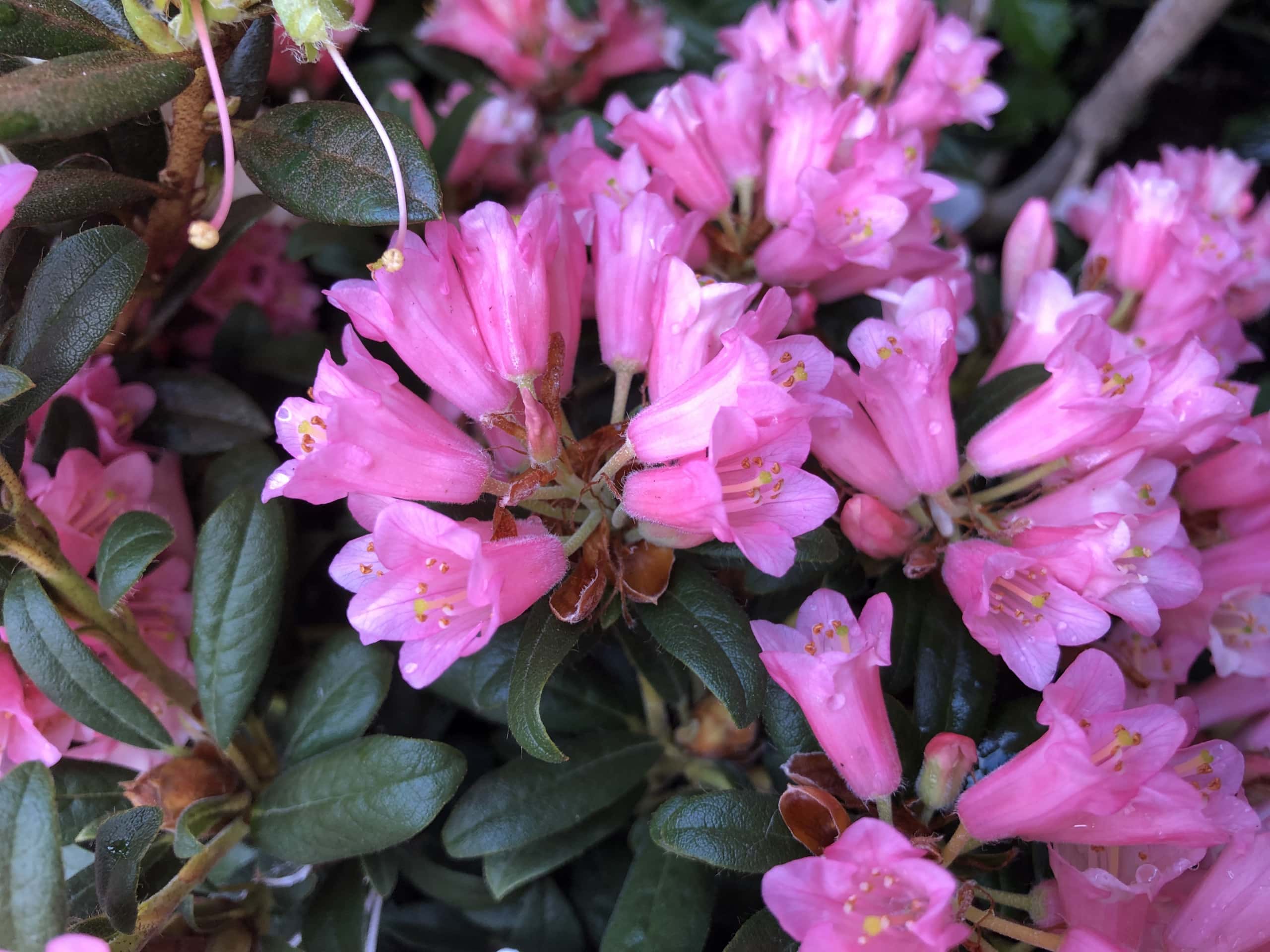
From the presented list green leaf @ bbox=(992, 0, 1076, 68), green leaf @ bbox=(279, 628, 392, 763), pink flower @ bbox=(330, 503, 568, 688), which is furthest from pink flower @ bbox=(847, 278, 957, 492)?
green leaf @ bbox=(992, 0, 1076, 68)

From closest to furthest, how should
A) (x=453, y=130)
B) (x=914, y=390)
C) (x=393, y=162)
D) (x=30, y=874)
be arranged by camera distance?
(x=30, y=874)
(x=393, y=162)
(x=914, y=390)
(x=453, y=130)

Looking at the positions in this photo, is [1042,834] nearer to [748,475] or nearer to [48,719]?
[748,475]

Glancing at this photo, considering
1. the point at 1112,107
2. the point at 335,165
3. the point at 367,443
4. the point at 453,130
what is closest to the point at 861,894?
the point at 367,443

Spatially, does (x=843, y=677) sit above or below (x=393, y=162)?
below

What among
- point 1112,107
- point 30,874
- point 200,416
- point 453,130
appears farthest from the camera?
point 1112,107

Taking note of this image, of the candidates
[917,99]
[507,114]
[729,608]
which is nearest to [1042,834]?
[729,608]

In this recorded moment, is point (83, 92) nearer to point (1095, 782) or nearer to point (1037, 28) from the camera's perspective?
point (1095, 782)

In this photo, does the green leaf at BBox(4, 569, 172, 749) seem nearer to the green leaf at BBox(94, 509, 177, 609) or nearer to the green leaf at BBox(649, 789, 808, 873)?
the green leaf at BBox(94, 509, 177, 609)

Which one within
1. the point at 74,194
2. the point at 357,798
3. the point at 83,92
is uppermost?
the point at 83,92
